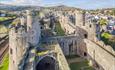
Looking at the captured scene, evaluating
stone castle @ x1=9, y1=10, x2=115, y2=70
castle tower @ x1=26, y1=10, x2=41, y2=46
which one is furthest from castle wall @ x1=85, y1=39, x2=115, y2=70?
castle tower @ x1=26, y1=10, x2=41, y2=46

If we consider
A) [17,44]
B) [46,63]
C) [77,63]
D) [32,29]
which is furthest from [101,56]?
[17,44]

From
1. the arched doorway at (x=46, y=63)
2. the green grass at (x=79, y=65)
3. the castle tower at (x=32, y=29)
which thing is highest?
the castle tower at (x=32, y=29)

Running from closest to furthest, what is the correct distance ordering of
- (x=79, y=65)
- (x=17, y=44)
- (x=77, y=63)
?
(x=17, y=44), (x=79, y=65), (x=77, y=63)

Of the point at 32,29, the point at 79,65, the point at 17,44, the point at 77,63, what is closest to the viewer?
the point at 17,44

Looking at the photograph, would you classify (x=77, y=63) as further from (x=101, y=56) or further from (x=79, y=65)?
(x=101, y=56)

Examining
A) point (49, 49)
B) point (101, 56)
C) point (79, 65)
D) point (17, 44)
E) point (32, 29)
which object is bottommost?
point (79, 65)

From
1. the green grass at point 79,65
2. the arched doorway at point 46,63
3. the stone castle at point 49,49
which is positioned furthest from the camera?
the green grass at point 79,65

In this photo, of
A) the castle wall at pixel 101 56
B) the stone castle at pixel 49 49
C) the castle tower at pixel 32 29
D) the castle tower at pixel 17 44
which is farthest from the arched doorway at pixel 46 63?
the castle wall at pixel 101 56

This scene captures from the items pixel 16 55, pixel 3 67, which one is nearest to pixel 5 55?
pixel 3 67

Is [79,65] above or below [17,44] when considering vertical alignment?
below

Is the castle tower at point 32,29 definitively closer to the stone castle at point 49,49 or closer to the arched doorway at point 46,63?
the stone castle at point 49,49

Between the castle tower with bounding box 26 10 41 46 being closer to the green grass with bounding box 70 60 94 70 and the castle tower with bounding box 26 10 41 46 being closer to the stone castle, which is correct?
the stone castle
